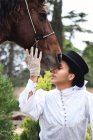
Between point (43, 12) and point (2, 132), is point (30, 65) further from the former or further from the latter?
point (2, 132)

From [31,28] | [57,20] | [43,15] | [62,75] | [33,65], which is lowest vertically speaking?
[57,20]

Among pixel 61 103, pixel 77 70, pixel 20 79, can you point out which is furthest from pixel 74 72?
pixel 20 79

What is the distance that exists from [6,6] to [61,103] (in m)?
1.16

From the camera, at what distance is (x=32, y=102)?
13.4 ft

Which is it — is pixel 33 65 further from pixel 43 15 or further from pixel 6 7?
pixel 43 15

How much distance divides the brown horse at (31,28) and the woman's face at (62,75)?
1.68 feet

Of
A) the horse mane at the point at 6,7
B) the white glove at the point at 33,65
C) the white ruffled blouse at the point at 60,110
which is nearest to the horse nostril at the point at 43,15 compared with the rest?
the horse mane at the point at 6,7

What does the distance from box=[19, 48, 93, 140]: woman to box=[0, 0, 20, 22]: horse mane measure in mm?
769

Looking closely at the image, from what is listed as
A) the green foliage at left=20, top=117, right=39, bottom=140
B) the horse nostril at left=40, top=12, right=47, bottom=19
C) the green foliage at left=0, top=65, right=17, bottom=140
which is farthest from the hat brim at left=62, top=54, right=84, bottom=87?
the green foliage at left=20, top=117, right=39, bottom=140

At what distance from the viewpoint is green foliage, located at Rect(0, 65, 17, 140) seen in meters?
5.69

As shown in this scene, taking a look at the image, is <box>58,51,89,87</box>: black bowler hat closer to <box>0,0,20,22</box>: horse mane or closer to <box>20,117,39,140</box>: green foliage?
<box>0,0,20,22</box>: horse mane

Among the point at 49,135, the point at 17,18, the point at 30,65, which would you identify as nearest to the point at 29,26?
the point at 17,18

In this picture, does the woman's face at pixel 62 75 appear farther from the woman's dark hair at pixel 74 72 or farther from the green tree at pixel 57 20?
the green tree at pixel 57 20

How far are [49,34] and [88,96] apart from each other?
1.05 meters
